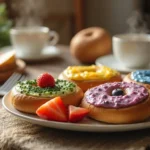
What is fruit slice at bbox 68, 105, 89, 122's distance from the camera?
828mm

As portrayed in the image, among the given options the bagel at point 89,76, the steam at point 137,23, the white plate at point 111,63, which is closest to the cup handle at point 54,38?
the white plate at point 111,63

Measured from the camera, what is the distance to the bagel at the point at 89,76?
3.52ft

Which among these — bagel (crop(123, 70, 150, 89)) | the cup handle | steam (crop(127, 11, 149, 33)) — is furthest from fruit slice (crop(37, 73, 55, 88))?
steam (crop(127, 11, 149, 33))

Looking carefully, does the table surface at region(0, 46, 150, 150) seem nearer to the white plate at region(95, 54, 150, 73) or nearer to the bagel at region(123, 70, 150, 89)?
the bagel at region(123, 70, 150, 89)

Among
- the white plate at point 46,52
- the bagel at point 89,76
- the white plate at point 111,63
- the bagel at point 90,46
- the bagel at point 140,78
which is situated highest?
the bagel at point 140,78

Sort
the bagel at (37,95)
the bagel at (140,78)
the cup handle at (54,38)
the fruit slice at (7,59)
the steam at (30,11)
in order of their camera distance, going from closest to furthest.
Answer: the bagel at (37,95) < the bagel at (140,78) < the fruit slice at (7,59) < the cup handle at (54,38) < the steam at (30,11)

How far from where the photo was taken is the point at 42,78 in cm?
94

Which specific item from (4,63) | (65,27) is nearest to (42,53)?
(4,63)

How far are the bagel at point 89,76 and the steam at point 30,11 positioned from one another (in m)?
1.65

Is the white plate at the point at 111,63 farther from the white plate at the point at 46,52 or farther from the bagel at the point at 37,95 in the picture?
the bagel at the point at 37,95

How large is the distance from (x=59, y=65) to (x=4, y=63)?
26 cm

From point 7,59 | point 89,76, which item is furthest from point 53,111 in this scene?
point 7,59

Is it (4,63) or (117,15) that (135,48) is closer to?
(4,63)

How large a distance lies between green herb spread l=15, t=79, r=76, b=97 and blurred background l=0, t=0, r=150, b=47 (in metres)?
1.83
